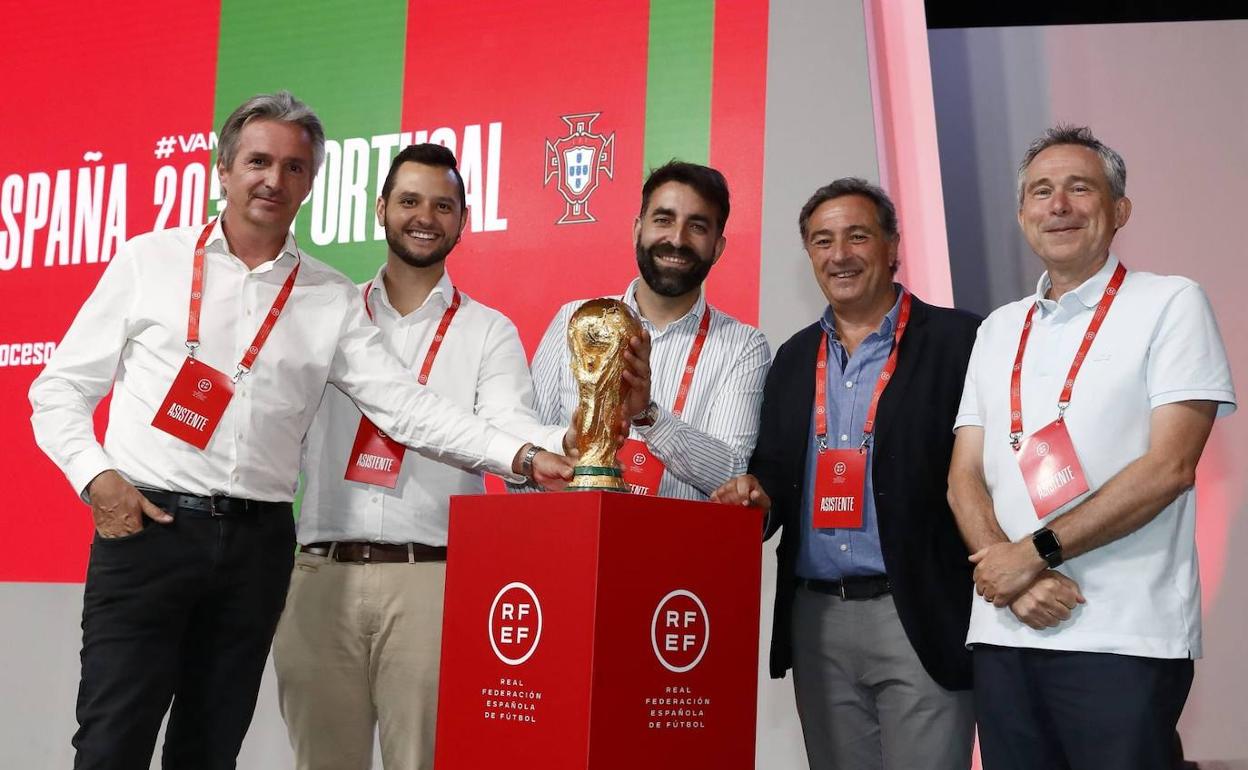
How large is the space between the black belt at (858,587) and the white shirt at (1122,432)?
0.69ft

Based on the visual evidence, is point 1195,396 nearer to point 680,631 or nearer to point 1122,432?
point 1122,432

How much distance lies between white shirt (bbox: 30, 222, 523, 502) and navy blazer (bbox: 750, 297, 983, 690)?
611 mm

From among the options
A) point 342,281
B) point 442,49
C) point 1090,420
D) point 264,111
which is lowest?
point 1090,420

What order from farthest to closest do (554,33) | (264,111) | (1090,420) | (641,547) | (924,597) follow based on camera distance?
1. (554,33)
2. (264,111)
3. (924,597)
4. (1090,420)
5. (641,547)

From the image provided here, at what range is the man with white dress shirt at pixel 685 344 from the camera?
2.76 m

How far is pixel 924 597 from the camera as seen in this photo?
2.48 meters

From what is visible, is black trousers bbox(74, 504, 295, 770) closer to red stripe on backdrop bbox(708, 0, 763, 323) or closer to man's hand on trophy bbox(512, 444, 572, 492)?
man's hand on trophy bbox(512, 444, 572, 492)

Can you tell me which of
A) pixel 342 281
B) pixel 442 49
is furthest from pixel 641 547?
pixel 442 49

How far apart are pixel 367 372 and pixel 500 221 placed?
1453 mm

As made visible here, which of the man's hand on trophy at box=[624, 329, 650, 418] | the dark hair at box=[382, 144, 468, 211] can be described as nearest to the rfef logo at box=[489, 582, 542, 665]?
the man's hand on trophy at box=[624, 329, 650, 418]

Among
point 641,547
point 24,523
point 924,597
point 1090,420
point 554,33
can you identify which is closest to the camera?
point 641,547

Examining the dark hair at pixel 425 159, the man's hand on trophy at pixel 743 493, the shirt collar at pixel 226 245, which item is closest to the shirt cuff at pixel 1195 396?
the man's hand on trophy at pixel 743 493

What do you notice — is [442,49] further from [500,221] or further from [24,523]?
[24,523]

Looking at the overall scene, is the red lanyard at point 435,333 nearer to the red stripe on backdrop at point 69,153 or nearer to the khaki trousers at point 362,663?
the khaki trousers at point 362,663
